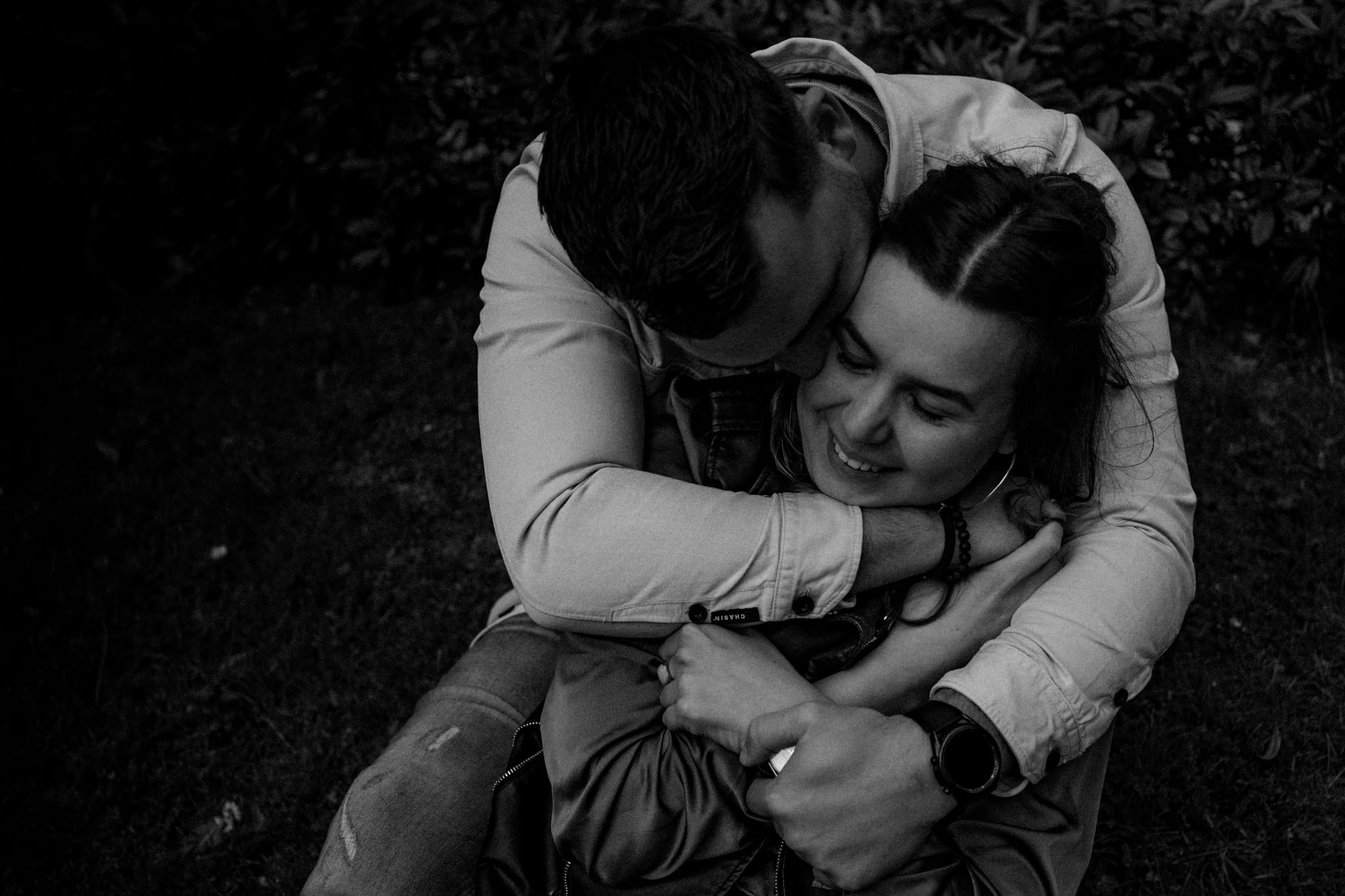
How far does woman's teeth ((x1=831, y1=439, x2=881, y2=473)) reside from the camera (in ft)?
7.98

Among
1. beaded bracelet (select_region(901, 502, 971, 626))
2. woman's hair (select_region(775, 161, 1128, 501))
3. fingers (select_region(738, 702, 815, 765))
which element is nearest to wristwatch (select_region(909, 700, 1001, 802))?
fingers (select_region(738, 702, 815, 765))

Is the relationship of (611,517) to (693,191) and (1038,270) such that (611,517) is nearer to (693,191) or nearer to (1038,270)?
(693,191)

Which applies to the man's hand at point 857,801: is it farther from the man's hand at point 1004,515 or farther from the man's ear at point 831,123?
the man's ear at point 831,123

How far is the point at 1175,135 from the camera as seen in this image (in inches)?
184

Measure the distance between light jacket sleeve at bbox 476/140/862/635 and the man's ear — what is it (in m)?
0.62

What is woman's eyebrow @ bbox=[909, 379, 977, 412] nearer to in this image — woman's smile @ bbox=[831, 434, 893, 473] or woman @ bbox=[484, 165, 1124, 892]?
woman @ bbox=[484, 165, 1124, 892]

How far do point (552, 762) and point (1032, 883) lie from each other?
1005 millimetres

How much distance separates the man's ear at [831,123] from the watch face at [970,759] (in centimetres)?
125

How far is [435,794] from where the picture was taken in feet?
8.20

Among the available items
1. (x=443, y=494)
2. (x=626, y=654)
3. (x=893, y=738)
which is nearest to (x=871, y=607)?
(x=893, y=738)

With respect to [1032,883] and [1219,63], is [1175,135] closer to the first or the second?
[1219,63]

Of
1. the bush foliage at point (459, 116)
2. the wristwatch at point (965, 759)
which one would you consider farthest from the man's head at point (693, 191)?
the bush foliage at point (459, 116)

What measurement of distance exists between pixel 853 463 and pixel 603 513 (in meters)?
0.56

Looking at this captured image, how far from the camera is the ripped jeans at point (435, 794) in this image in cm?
239
